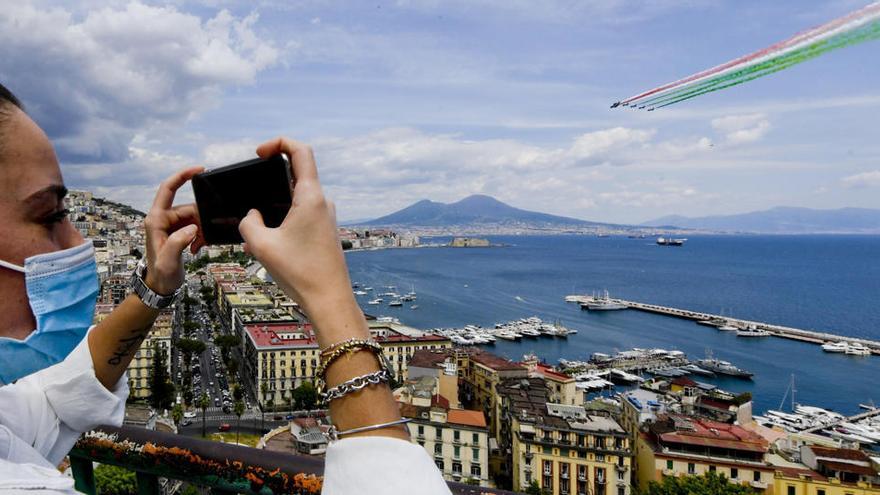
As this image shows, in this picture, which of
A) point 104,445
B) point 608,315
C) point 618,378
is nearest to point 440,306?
point 608,315

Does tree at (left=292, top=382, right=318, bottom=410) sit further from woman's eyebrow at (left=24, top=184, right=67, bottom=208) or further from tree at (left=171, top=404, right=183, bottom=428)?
woman's eyebrow at (left=24, top=184, right=67, bottom=208)

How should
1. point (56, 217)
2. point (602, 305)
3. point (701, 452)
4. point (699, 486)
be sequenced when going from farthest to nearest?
point (602, 305) < point (701, 452) < point (699, 486) < point (56, 217)

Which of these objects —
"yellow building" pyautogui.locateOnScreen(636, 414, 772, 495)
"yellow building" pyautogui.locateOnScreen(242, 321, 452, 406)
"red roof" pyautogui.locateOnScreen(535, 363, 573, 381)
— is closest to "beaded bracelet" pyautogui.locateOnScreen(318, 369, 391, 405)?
"yellow building" pyautogui.locateOnScreen(636, 414, 772, 495)

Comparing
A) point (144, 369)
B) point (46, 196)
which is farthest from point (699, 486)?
point (144, 369)

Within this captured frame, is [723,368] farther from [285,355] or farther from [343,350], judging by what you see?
[343,350]

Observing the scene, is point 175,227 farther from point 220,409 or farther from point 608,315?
point 608,315

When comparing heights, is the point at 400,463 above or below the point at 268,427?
above
